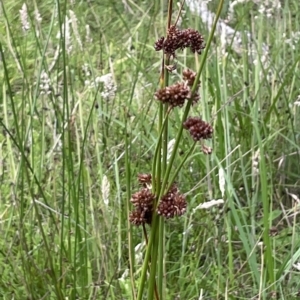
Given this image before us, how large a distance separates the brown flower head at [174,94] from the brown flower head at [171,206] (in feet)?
0.28

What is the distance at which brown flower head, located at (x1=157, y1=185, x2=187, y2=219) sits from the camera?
21.6 inches

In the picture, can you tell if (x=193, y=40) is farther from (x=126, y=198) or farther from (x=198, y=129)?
(x=126, y=198)

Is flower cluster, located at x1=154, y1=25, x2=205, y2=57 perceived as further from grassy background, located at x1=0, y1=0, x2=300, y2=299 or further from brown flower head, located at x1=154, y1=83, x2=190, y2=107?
grassy background, located at x1=0, y1=0, x2=300, y2=299

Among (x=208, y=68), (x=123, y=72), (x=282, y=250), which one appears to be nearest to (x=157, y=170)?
(x=282, y=250)

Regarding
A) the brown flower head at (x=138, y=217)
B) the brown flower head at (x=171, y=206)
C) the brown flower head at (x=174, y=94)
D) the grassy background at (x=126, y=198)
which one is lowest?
the grassy background at (x=126, y=198)

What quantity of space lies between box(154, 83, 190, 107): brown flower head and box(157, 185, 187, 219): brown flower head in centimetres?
9

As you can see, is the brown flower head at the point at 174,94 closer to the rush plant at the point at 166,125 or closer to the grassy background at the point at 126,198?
the rush plant at the point at 166,125

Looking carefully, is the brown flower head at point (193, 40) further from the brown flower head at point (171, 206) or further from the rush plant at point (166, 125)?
the brown flower head at point (171, 206)

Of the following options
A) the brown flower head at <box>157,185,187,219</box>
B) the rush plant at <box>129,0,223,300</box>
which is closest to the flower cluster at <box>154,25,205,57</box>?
the rush plant at <box>129,0,223,300</box>

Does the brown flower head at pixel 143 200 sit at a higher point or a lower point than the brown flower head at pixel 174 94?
lower

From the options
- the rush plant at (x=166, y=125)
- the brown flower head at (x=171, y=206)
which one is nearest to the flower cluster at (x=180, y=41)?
the rush plant at (x=166, y=125)

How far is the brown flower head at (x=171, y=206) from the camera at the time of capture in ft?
1.80

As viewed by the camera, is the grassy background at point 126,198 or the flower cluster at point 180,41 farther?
the grassy background at point 126,198

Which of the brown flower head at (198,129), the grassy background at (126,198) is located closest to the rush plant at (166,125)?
the brown flower head at (198,129)
